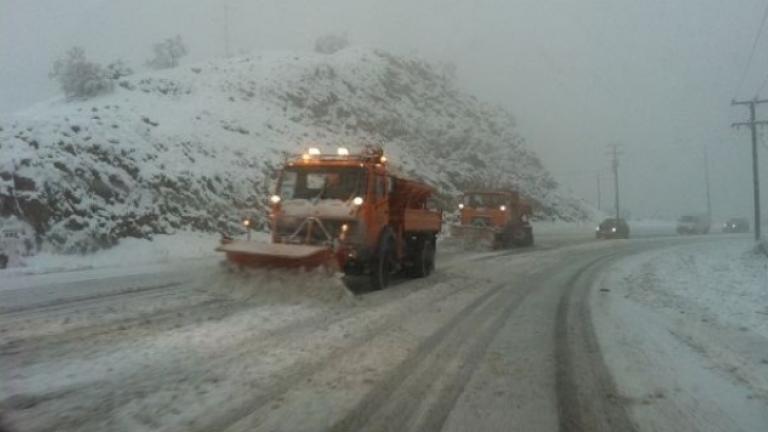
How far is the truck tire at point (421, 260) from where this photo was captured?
17.8 meters

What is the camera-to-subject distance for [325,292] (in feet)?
40.2

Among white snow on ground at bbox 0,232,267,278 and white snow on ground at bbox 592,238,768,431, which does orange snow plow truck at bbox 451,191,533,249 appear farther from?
white snow on ground at bbox 592,238,768,431

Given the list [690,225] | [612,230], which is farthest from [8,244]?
[690,225]

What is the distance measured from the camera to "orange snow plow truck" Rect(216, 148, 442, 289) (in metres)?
12.7

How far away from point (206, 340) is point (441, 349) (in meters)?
2.81

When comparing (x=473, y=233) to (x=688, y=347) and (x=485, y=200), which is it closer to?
(x=485, y=200)

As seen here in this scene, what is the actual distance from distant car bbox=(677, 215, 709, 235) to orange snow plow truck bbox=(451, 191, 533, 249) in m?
34.7

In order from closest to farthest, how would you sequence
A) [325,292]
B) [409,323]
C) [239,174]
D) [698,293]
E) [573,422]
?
[573,422], [409,323], [325,292], [698,293], [239,174]

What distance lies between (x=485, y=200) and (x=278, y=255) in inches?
817

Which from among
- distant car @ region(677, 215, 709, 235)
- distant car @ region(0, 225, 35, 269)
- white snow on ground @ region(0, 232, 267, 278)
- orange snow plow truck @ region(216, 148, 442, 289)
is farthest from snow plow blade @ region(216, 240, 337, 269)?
distant car @ region(677, 215, 709, 235)

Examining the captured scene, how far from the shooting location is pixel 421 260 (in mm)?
17797

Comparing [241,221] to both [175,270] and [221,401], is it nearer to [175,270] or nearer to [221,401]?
[175,270]

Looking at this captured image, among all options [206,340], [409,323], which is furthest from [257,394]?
[409,323]

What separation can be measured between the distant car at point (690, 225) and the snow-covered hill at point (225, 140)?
1060 cm
